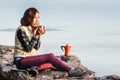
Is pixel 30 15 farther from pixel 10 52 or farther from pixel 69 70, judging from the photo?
pixel 10 52

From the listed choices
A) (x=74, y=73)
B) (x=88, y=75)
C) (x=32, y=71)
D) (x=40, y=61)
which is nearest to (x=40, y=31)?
(x=40, y=61)

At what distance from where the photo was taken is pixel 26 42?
50.9 feet

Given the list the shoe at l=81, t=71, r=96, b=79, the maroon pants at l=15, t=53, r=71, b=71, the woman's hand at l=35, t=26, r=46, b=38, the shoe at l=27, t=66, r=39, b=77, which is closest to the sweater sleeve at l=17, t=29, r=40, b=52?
the woman's hand at l=35, t=26, r=46, b=38

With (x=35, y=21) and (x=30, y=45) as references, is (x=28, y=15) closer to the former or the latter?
(x=35, y=21)

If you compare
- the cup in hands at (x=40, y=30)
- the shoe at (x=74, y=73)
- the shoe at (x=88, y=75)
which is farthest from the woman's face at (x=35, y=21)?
the shoe at (x=88, y=75)

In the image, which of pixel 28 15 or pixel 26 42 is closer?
pixel 26 42

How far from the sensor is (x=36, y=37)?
51.2 feet

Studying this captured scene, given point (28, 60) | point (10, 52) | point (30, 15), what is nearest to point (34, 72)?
point (28, 60)

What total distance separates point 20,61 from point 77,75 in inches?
73.4

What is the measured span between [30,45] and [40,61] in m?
0.69

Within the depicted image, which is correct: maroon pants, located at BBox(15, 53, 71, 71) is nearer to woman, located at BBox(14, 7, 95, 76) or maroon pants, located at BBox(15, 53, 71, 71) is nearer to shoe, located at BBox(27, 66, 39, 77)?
woman, located at BBox(14, 7, 95, 76)

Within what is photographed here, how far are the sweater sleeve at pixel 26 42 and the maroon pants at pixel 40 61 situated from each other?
1.20 feet

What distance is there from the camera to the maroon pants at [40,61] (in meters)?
15.6

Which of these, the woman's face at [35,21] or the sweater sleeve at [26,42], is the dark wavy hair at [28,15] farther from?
the sweater sleeve at [26,42]
